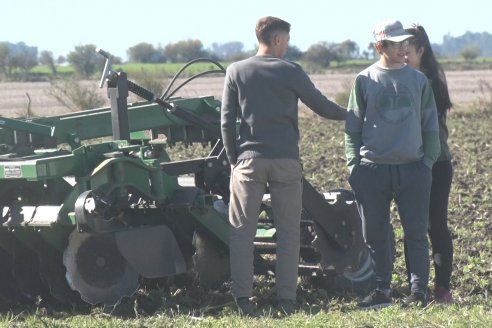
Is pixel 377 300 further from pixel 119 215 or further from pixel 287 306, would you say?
pixel 119 215

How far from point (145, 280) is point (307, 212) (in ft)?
4.26

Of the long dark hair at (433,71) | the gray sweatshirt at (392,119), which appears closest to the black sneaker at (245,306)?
the gray sweatshirt at (392,119)

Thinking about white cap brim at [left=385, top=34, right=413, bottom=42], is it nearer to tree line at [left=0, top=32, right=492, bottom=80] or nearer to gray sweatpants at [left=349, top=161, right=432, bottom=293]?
gray sweatpants at [left=349, top=161, right=432, bottom=293]

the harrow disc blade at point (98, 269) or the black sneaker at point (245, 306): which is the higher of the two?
the harrow disc blade at point (98, 269)

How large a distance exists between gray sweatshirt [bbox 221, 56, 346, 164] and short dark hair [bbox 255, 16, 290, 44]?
0.40ft

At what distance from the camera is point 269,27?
7070 millimetres

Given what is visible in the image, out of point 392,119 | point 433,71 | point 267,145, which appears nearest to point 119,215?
point 267,145

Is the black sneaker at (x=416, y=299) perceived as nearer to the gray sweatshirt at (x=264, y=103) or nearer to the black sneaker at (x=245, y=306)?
the black sneaker at (x=245, y=306)

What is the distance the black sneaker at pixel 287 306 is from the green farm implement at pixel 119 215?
88cm

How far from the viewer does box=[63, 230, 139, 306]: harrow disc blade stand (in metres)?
7.57

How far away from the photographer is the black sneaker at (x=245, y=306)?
7219mm

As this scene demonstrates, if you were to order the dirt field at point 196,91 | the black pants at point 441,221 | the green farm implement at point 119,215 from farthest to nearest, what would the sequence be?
the dirt field at point 196,91
the black pants at point 441,221
the green farm implement at point 119,215

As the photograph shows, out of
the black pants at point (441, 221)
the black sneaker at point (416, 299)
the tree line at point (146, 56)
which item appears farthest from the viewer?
the tree line at point (146, 56)

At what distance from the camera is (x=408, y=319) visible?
6.30 m
